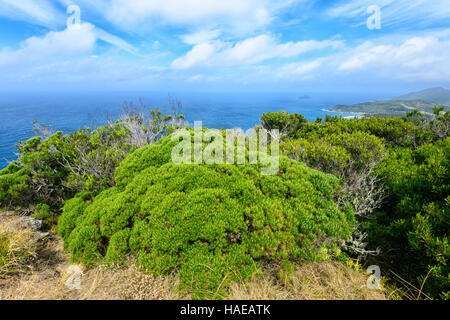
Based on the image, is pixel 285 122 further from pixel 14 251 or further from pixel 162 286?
pixel 14 251

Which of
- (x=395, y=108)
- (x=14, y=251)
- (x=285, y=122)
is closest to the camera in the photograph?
(x=14, y=251)

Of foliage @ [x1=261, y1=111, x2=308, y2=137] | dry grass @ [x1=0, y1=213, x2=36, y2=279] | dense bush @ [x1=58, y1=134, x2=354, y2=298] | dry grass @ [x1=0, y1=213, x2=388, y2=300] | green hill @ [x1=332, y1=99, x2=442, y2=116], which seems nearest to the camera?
dry grass @ [x1=0, y1=213, x2=388, y2=300]

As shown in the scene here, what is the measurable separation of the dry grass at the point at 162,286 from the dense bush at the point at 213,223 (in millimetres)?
235

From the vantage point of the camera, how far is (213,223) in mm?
4164

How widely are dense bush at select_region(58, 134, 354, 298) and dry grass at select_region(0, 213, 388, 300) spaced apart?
0.24m

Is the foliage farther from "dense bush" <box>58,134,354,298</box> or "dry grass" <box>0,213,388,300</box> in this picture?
"dry grass" <box>0,213,388,300</box>

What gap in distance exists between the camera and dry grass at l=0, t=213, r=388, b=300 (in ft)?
12.3

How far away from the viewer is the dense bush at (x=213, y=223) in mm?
3979

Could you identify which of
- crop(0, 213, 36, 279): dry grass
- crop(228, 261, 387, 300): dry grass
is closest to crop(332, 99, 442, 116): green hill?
crop(228, 261, 387, 300): dry grass

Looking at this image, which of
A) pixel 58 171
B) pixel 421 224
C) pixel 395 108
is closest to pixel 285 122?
pixel 421 224

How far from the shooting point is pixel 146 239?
422cm

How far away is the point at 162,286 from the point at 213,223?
4.87 feet
